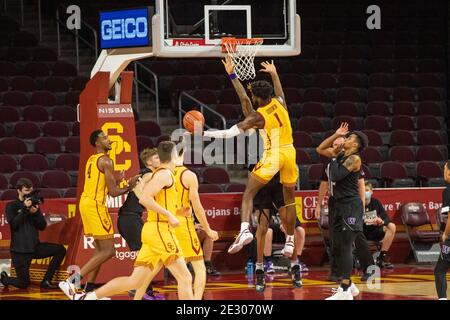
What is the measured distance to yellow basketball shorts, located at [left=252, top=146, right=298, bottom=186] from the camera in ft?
42.0

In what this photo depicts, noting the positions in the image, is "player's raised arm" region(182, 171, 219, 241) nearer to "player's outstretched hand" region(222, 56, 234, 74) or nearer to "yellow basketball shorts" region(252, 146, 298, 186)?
"yellow basketball shorts" region(252, 146, 298, 186)

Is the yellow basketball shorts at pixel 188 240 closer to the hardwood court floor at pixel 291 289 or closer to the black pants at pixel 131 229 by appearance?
the hardwood court floor at pixel 291 289

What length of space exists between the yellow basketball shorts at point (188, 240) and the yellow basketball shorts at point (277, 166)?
2.00 m

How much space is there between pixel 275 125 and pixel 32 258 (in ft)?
13.9

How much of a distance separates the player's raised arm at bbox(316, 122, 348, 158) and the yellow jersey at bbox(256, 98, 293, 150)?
18.3 inches

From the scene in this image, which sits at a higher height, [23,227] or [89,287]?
[23,227]

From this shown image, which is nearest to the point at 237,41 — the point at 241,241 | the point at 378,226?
the point at 241,241

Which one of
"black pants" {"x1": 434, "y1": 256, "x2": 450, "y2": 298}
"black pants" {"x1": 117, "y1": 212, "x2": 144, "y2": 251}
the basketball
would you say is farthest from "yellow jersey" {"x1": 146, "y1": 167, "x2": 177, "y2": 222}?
"black pants" {"x1": 434, "y1": 256, "x2": 450, "y2": 298}

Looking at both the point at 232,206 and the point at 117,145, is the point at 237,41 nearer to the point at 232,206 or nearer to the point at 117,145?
the point at 117,145

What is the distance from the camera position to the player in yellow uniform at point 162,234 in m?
10.3

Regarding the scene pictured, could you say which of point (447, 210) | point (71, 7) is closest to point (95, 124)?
point (447, 210)

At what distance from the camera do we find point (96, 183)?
523 inches

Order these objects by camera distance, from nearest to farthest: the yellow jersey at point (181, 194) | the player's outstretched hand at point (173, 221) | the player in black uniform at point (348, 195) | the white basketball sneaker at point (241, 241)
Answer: the player's outstretched hand at point (173, 221) < the yellow jersey at point (181, 194) < the white basketball sneaker at point (241, 241) < the player in black uniform at point (348, 195)

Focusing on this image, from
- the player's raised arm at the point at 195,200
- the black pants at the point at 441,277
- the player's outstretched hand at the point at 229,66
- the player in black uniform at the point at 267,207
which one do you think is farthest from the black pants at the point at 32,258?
the black pants at the point at 441,277
